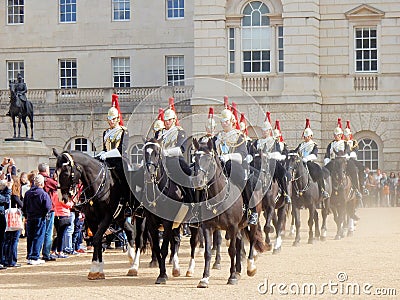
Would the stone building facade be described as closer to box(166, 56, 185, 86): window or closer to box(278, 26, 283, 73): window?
box(278, 26, 283, 73): window

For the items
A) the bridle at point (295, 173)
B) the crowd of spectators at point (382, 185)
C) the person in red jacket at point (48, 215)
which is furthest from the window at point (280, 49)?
the person in red jacket at point (48, 215)

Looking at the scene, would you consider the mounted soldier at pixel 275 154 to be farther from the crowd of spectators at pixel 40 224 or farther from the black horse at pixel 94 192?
the black horse at pixel 94 192

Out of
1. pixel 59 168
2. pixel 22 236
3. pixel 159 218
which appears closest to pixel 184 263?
pixel 159 218

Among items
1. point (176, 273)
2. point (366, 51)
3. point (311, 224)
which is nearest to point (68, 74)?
point (366, 51)

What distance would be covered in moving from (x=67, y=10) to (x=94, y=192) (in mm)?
32051

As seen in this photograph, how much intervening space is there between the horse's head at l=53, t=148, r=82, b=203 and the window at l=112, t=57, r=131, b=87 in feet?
101

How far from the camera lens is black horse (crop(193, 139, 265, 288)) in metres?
14.7

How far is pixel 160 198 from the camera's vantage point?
15.8 meters

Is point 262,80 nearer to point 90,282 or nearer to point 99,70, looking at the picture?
point 99,70

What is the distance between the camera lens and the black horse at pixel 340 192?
2417 centimetres

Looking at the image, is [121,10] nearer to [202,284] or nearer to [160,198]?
[160,198]

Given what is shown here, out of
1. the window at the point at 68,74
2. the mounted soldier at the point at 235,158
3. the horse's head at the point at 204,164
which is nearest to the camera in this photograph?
the horse's head at the point at 204,164

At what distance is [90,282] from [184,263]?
3.15 m

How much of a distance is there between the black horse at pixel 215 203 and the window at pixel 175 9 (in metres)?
31.2
